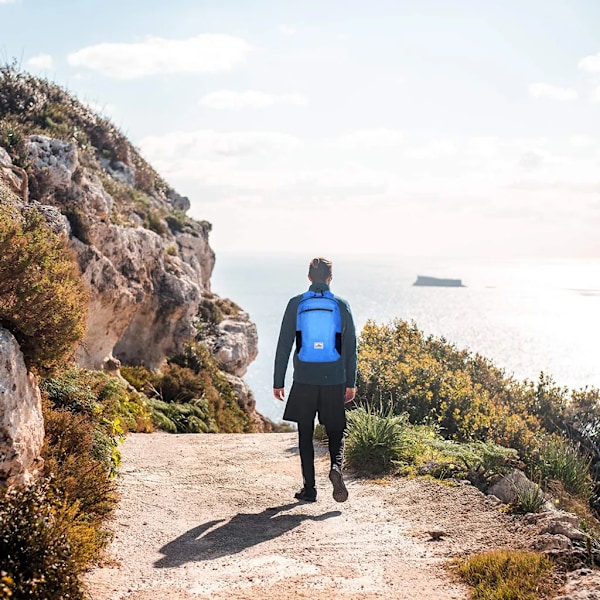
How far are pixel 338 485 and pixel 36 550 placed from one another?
3.16 m

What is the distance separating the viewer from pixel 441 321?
144 m

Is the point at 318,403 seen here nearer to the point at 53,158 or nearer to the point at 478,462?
the point at 478,462

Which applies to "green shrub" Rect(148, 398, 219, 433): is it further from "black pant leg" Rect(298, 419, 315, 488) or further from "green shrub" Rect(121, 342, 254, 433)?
"black pant leg" Rect(298, 419, 315, 488)

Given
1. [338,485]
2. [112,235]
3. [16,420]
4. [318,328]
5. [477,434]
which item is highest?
[112,235]

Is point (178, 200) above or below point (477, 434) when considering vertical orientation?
above

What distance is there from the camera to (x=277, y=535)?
603 centimetres

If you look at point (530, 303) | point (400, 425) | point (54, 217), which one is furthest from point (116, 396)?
point (530, 303)

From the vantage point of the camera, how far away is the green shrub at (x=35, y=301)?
5668 mm

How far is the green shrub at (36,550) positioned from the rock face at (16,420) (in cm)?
36

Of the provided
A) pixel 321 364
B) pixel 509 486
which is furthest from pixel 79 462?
pixel 509 486

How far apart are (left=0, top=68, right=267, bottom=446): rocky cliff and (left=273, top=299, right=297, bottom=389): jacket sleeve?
14.1 feet

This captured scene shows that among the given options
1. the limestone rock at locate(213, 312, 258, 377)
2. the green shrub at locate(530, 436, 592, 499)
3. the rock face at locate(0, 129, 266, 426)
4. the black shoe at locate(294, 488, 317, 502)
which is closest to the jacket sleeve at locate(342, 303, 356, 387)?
the black shoe at locate(294, 488, 317, 502)

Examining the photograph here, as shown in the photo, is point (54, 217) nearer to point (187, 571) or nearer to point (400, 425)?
point (400, 425)

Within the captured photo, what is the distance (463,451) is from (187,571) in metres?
4.20
